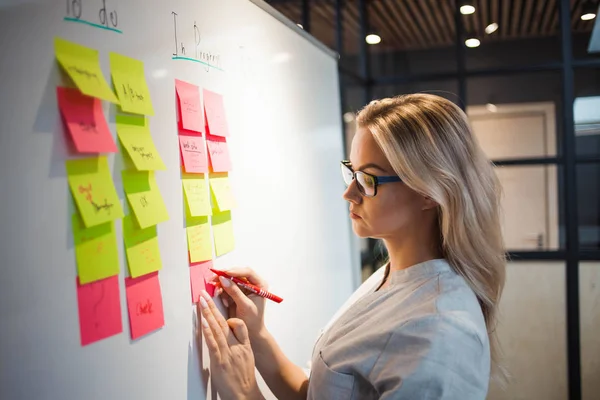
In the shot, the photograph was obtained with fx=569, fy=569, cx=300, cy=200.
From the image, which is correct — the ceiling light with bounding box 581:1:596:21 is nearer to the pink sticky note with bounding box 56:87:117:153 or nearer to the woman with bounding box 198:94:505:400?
the woman with bounding box 198:94:505:400

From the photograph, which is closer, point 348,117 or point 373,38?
point 348,117

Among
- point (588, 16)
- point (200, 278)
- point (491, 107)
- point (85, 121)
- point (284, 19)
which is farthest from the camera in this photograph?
point (491, 107)

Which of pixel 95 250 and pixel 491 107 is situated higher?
pixel 491 107

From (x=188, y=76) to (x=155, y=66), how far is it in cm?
12

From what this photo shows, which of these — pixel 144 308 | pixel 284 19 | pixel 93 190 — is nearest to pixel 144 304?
pixel 144 308

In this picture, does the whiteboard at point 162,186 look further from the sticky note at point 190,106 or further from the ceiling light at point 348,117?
the ceiling light at point 348,117

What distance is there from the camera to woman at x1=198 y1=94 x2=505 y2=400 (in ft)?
3.40

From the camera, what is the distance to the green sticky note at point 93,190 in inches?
31.5

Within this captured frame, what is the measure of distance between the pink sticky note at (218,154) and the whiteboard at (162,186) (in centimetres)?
5

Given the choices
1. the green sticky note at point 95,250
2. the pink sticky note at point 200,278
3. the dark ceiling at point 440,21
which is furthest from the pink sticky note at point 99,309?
the dark ceiling at point 440,21

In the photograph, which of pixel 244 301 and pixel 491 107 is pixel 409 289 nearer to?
pixel 244 301

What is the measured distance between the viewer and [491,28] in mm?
3266

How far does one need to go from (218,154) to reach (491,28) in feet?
8.40

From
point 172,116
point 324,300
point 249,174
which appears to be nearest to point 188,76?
point 172,116
